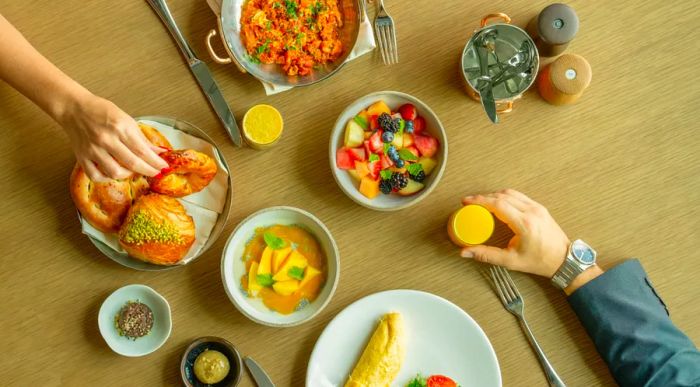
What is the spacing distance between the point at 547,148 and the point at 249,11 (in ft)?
2.77

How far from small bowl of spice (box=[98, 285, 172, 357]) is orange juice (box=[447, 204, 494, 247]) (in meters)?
0.75

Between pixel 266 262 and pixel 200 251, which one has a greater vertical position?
pixel 200 251

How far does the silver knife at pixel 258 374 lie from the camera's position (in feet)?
5.03

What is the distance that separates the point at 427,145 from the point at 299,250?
1.38 feet

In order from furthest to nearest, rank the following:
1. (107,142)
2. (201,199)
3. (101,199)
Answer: (201,199), (101,199), (107,142)

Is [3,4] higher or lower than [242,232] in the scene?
higher

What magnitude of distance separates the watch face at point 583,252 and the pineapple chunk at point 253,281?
0.80 metres

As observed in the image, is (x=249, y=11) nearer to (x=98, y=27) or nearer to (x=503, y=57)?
(x=98, y=27)

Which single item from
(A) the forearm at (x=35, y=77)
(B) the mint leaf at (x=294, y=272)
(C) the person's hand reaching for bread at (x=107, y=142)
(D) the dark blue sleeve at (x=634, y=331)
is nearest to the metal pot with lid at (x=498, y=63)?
(D) the dark blue sleeve at (x=634, y=331)

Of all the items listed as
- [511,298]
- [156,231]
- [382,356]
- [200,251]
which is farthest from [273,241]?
[511,298]

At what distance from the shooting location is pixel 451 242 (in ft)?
5.25

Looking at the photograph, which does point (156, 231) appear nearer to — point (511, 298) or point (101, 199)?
point (101, 199)

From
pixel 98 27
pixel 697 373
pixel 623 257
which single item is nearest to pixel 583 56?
pixel 623 257

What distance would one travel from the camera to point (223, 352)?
5.04 feet
